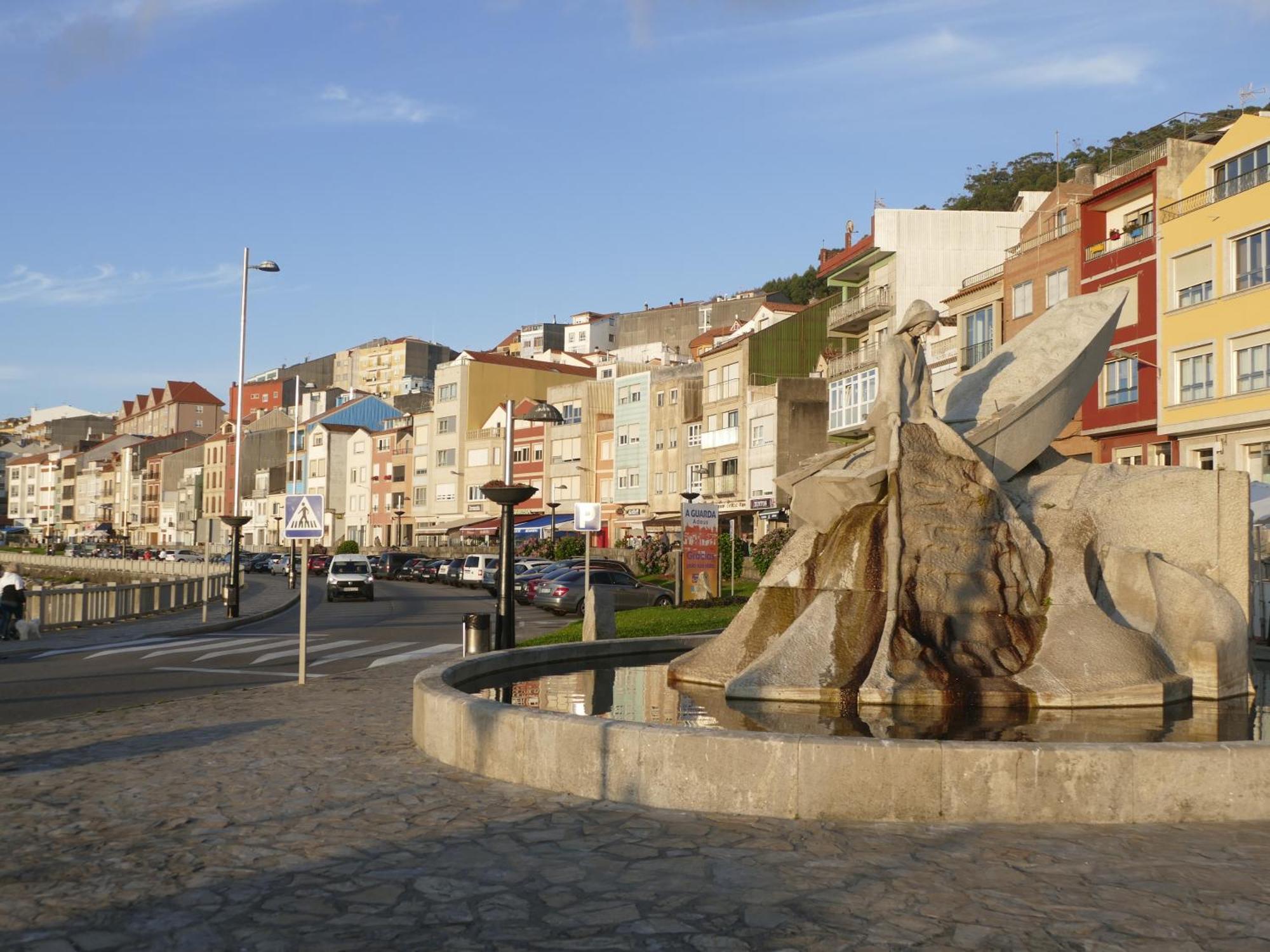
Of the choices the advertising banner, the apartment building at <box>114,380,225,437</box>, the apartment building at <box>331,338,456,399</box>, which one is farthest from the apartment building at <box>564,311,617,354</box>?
the advertising banner

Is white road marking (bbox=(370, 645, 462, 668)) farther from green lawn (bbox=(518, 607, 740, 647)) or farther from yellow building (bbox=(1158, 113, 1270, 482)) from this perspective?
yellow building (bbox=(1158, 113, 1270, 482))

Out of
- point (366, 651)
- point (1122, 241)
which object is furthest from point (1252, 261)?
point (366, 651)

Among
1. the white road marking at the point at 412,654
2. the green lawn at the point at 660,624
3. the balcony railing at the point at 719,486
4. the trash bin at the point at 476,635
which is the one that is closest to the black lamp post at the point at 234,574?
the green lawn at the point at 660,624

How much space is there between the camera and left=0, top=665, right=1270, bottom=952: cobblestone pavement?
536 centimetres

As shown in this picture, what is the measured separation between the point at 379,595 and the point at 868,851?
42.6 metres

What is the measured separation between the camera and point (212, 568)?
60.8m

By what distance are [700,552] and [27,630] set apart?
14.0 m

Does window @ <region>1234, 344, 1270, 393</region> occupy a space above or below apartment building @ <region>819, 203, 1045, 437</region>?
below

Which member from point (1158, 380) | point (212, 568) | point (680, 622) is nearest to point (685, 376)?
point (212, 568)

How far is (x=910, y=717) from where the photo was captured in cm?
953

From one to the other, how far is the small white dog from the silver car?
13.4 meters

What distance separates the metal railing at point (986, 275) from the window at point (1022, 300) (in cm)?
112

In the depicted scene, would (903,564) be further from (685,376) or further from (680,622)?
(685,376)

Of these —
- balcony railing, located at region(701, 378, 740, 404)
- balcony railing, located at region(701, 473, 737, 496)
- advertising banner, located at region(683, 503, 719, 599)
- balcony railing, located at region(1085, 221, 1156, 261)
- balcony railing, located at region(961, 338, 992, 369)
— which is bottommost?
advertising banner, located at region(683, 503, 719, 599)
